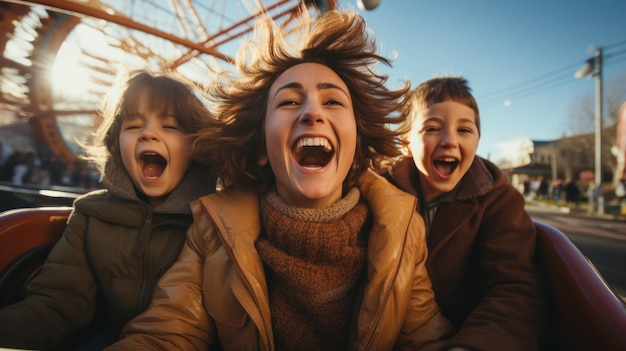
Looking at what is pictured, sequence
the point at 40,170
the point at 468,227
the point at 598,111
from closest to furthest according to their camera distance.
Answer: the point at 468,227, the point at 40,170, the point at 598,111

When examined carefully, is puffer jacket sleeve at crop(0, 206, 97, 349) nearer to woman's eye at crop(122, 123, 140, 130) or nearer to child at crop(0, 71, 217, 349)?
child at crop(0, 71, 217, 349)

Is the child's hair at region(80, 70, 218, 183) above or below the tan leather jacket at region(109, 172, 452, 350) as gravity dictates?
above

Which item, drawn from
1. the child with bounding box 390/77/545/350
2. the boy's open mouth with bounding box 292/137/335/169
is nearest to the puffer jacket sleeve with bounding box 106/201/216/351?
the boy's open mouth with bounding box 292/137/335/169

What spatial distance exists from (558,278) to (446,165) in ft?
2.15

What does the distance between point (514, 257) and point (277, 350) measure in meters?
1.02

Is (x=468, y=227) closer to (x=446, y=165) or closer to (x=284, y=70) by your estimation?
(x=446, y=165)

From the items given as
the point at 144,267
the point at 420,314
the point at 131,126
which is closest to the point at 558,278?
the point at 420,314

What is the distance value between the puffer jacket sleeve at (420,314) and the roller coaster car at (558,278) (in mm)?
394

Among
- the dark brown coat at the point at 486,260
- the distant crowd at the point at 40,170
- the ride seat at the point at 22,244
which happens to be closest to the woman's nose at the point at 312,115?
the dark brown coat at the point at 486,260

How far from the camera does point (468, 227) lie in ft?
4.50

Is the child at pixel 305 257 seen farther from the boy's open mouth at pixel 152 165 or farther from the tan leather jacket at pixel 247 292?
the boy's open mouth at pixel 152 165

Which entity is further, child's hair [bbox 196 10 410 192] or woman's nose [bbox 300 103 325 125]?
child's hair [bbox 196 10 410 192]

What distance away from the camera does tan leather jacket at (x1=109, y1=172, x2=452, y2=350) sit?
42.9 inches

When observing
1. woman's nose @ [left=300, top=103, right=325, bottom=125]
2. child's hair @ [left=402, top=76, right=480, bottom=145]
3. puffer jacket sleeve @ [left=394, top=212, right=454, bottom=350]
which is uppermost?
child's hair @ [left=402, top=76, right=480, bottom=145]
